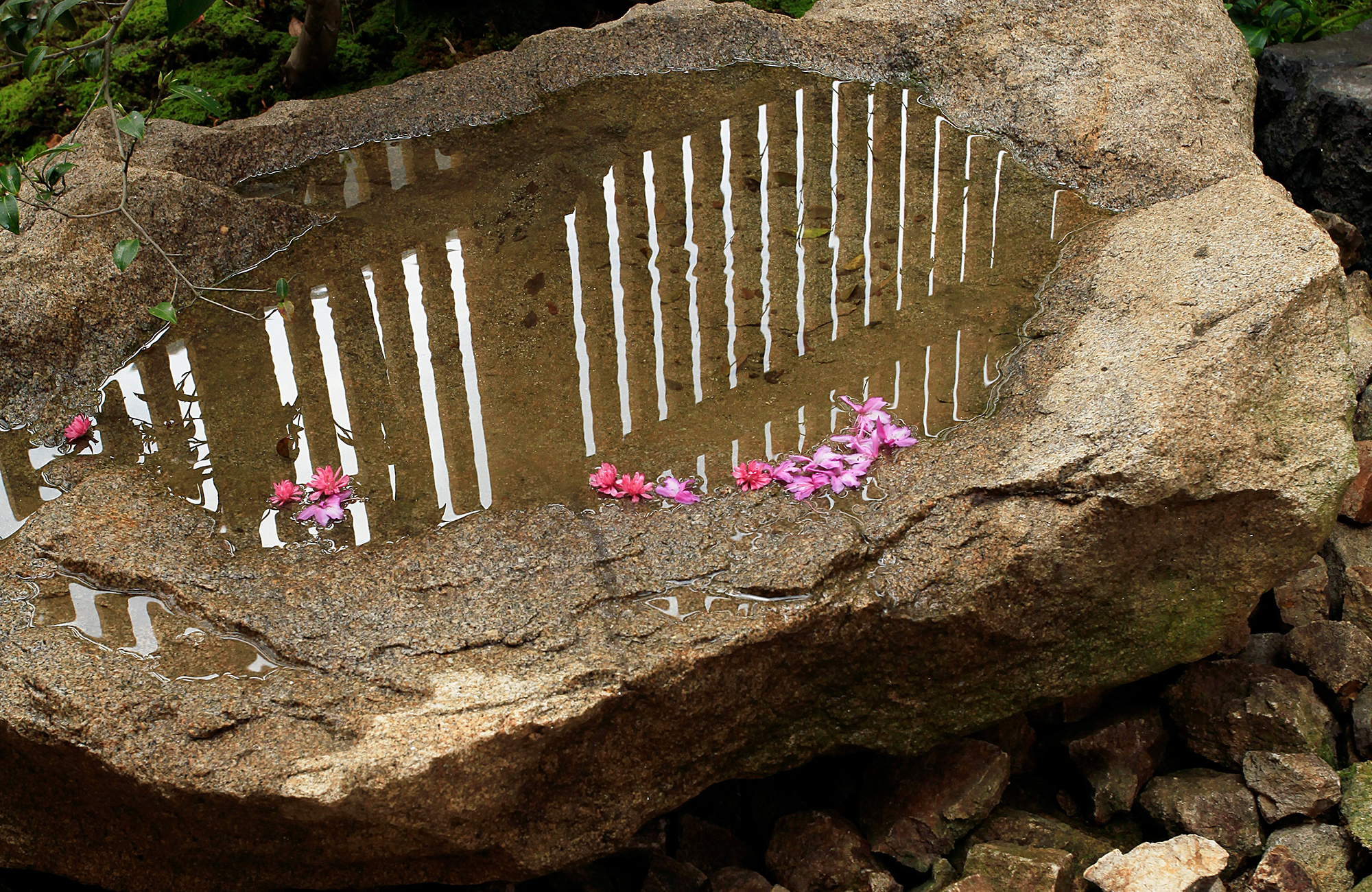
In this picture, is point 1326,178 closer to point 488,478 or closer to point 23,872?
point 488,478

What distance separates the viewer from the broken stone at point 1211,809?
8.05 ft

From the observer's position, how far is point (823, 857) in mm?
2480

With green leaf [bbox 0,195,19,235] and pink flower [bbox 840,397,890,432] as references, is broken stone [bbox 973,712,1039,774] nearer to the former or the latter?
pink flower [bbox 840,397,890,432]

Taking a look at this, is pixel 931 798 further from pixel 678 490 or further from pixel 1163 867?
pixel 678 490

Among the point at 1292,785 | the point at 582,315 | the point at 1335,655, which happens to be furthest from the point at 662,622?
the point at 1335,655

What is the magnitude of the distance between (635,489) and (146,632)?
95 centimetres

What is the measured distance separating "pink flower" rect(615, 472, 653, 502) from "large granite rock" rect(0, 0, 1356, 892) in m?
0.07

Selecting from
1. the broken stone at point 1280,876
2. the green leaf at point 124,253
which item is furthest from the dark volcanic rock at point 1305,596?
the green leaf at point 124,253

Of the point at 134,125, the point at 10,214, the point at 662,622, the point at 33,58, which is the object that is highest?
the point at 33,58

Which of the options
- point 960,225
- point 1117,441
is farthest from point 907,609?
point 960,225

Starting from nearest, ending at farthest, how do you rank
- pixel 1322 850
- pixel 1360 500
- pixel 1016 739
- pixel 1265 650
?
pixel 1322 850
pixel 1016 739
pixel 1265 650
pixel 1360 500

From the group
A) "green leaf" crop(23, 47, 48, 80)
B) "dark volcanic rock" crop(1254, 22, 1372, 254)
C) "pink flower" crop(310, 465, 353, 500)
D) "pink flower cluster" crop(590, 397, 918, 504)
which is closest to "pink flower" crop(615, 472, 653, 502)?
"pink flower cluster" crop(590, 397, 918, 504)

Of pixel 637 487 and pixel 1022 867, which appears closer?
pixel 1022 867

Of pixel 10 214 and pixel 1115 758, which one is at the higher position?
pixel 10 214
